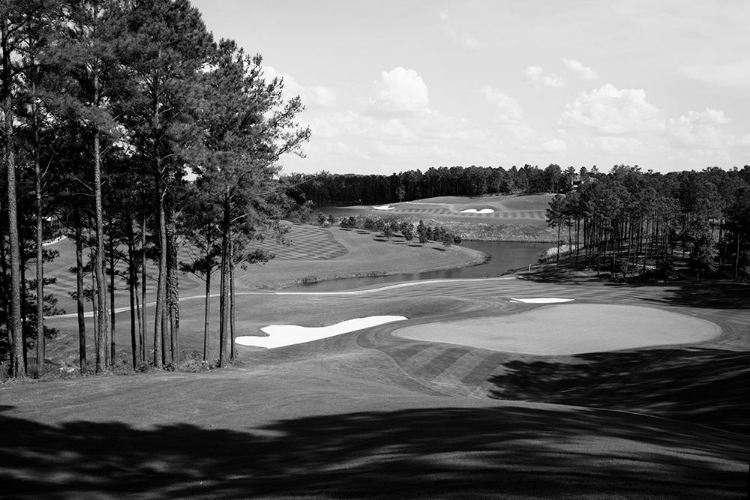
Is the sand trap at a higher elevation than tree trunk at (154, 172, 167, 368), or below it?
below

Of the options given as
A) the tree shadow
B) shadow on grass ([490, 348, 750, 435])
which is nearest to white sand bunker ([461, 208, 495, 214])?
the tree shadow

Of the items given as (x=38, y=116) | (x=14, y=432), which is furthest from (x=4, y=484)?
(x=38, y=116)

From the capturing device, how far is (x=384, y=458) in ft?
37.1

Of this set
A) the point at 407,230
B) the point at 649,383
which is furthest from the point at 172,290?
the point at 407,230

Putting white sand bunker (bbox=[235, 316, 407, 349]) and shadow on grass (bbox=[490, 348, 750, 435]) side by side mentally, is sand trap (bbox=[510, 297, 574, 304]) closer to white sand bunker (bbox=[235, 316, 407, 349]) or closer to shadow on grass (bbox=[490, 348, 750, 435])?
white sand bunker (bbox=[235, 316, 407, 349])

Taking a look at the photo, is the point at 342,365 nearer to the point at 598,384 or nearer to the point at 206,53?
the point at 598,384

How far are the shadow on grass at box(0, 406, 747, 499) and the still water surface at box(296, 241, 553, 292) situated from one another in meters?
60.4

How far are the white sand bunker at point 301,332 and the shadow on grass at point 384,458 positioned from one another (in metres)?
22.0

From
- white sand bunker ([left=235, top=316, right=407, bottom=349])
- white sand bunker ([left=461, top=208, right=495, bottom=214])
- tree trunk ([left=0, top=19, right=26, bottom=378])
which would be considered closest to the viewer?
tree trunk ([left=0, top=19, right=26, bottom=378])

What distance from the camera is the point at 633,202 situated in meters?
83.1

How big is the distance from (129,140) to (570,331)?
96.5ft

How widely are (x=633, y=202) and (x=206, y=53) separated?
73.6 meters

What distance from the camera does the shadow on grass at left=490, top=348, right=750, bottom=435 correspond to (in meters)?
20.2

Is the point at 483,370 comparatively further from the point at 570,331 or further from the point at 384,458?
the point at 384,458
